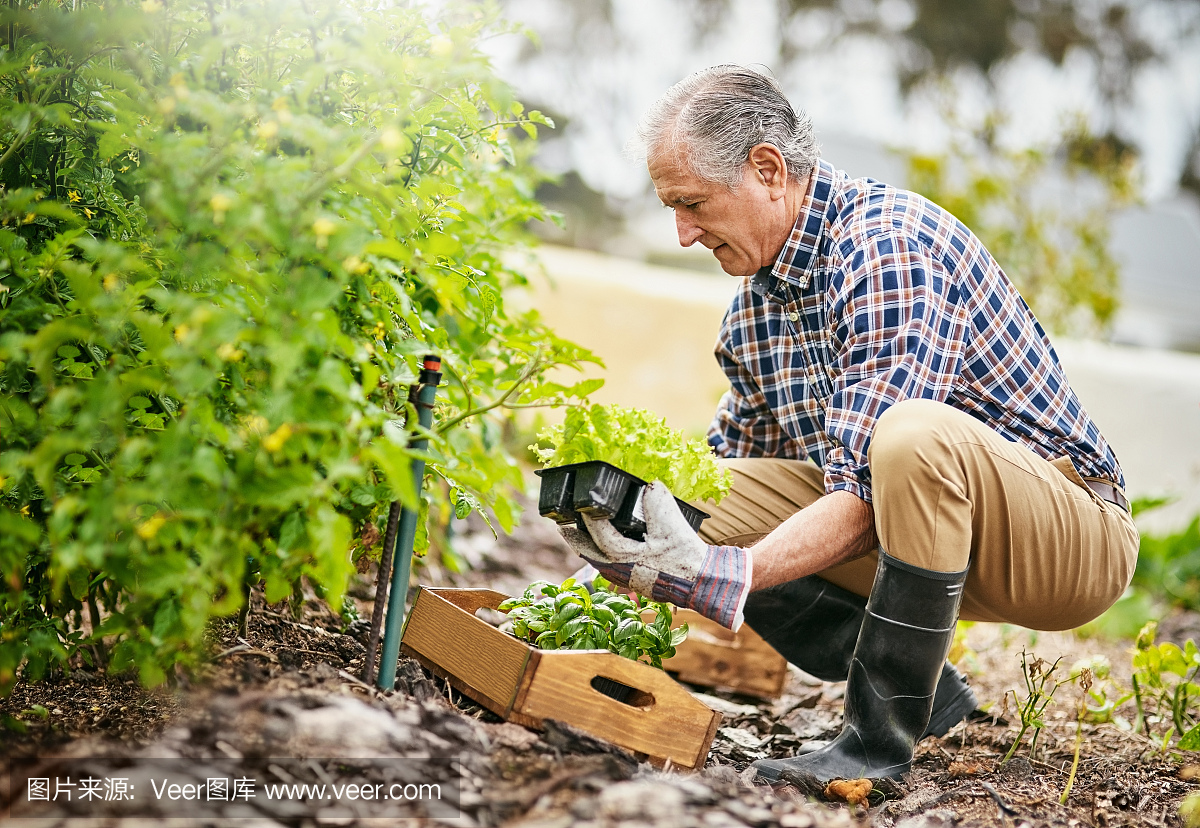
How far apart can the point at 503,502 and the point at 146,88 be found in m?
0.96

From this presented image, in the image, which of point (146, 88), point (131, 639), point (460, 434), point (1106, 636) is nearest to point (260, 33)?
point (146, 88)

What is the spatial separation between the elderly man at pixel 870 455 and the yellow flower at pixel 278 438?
685 millimetres

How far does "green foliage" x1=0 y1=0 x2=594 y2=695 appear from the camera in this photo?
133 centimetres

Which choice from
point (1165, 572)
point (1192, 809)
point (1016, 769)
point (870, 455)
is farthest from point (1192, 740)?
point (1165, 572)

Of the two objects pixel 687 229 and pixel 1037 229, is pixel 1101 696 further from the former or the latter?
pixel 1037 229

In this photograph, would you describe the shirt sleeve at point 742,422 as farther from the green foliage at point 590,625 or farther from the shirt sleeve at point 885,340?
the green foliage at point 590,625

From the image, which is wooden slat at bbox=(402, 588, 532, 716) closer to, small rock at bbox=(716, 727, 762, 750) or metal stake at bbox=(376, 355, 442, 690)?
metal stake at bbox=(376, 355, 442, 690)

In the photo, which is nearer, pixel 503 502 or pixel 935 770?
pixel 503 502

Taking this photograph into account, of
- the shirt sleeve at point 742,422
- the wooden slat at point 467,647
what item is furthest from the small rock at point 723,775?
the shirt sleeve at point 742,422

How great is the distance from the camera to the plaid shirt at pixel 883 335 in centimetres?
199

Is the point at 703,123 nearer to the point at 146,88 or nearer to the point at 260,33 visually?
the point at 260,33

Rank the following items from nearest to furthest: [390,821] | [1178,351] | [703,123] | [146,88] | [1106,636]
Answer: [390,821]
[146,88]
[703,123]
[1106,636]
[1178,351]

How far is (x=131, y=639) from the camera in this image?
1553 mm

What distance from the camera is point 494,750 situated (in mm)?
1637
